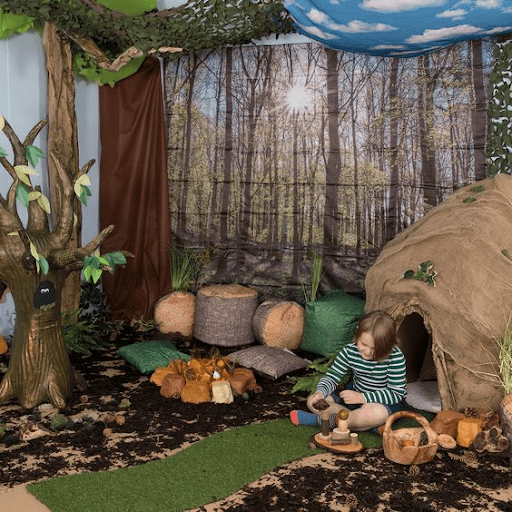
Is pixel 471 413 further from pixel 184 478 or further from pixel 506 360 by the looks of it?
pixel 184 478

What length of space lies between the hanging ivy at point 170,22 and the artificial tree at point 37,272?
123 centimetres

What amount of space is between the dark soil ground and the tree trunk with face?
0.14 metres

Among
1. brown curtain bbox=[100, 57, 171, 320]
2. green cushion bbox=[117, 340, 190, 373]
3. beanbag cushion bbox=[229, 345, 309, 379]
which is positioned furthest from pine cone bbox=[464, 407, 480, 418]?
brown curtain bbox=[100, 57, 171, 320]

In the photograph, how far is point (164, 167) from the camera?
638 centimetres

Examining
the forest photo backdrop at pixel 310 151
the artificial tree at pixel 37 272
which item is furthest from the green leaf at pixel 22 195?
the forest photo backdrop at pixel 310 151

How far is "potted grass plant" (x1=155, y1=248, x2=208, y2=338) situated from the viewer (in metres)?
5.95

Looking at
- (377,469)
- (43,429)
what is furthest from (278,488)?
(43,429)

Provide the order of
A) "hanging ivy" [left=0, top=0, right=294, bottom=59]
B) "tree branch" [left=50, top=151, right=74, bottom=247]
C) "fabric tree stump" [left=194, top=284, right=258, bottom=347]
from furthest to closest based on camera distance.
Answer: "fabric tree stump" [left=194, top=284, right=258, bottom=347], "hanging ivy" [left=0, top=0, right=294, bottom=59], "tree branch" [left=50, top=151, right=74, bottom=247]

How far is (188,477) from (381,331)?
1287 mm

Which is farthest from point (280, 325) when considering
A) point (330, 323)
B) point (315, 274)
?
point (315, 274)

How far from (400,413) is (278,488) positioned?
75cm

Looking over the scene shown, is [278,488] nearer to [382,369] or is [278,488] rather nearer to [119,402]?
[382,369]

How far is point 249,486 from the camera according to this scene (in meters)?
3.20

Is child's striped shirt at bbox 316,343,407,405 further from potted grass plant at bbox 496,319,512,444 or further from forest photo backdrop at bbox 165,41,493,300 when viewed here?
forest photo backdrop at bbox 165,41,493,300
